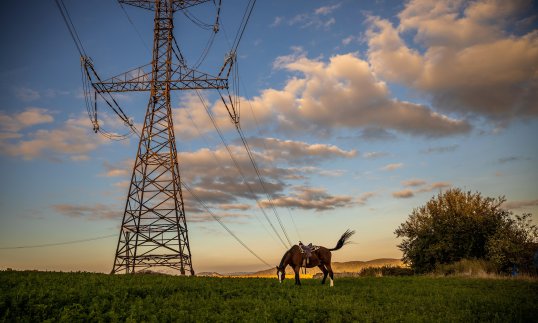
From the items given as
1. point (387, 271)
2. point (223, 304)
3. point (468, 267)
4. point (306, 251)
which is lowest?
point (387, 271)

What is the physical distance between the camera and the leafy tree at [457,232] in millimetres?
37156

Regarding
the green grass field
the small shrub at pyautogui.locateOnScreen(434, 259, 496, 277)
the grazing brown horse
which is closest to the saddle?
the grazing brown horse

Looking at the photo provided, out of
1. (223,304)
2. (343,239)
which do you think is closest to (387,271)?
(343,239)

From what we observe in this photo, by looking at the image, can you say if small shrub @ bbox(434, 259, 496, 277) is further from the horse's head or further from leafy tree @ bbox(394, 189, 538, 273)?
the horse's head

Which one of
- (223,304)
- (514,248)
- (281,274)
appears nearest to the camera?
(223,304)

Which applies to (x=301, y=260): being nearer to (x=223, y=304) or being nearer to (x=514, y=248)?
(x=223, y=304)

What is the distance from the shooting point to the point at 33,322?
35.2 feet

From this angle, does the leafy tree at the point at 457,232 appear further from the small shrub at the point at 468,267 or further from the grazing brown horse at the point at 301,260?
the grazing brown horse at the point at 301,260

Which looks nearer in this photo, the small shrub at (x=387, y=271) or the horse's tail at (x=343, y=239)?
the horse's tail at (x=343, y=239)

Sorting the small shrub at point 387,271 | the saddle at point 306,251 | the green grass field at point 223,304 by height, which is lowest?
the small shrub at point 387,271

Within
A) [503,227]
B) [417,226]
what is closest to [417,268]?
[417,226]

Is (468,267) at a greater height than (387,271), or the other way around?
(468,267)

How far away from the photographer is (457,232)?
40.2 meters

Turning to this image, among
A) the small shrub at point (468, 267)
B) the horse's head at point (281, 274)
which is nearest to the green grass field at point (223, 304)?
the horse's head at point (281, 274)
